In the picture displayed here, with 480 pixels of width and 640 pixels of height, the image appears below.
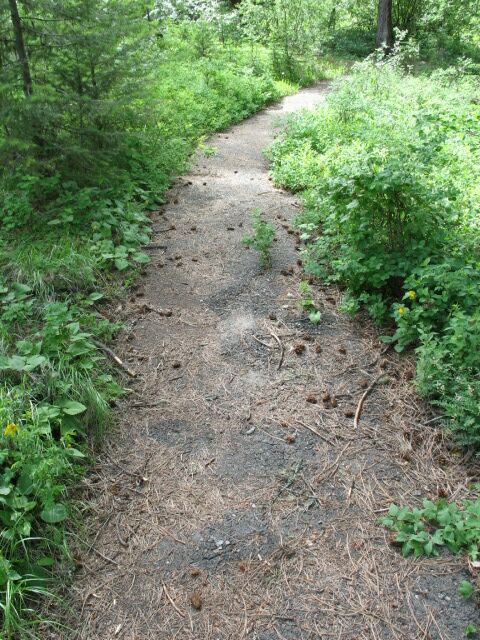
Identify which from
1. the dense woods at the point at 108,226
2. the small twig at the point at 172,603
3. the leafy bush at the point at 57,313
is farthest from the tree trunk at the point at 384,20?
the small twig at the point at 172,603

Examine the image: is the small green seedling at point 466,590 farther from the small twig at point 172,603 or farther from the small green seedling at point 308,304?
the small green seedling at point 308,304

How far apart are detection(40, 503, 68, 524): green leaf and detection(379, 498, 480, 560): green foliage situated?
161cm

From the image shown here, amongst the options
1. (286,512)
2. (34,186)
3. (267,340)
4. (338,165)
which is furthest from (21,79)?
(286,512)

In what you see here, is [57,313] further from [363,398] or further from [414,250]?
[414,250]

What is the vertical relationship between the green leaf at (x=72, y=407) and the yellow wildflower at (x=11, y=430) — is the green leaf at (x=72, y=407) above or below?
below

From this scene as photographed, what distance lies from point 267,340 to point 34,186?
3.25 metres

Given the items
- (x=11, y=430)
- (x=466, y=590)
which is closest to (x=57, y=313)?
(x=11, y=430)

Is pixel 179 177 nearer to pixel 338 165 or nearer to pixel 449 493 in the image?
pixel 338 165

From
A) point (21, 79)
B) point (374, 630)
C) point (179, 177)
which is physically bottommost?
point (374, 630)

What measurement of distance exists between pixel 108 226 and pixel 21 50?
1825 mm

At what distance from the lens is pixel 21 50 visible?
191 inches

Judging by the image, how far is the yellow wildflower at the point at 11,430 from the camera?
101 inches

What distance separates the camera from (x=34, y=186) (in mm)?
5422

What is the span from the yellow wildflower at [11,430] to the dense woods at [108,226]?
0.01 metres
